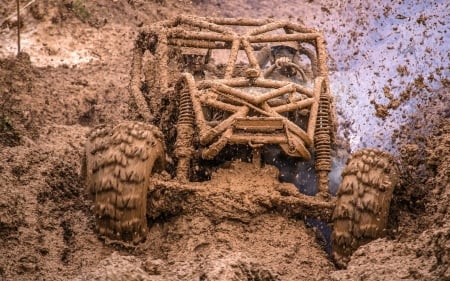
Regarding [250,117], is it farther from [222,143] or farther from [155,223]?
[155,223]

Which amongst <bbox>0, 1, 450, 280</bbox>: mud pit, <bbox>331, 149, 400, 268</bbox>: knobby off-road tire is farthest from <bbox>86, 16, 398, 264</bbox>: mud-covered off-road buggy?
<bbox>0, 1, 450, 280</bbox>: mud pit

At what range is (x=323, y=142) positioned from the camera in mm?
3846

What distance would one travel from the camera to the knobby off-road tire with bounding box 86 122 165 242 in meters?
3.24

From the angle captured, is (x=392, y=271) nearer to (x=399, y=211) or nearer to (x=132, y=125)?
(x=399, y=211)

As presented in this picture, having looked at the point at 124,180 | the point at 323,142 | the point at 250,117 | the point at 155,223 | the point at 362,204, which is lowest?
the point at 155,223

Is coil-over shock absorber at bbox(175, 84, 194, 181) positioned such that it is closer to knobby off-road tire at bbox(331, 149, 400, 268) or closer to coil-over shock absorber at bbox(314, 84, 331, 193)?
coil-over shock absorber at bbox(314, 84, 331, 193)

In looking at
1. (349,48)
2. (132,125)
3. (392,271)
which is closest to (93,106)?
(132,125)

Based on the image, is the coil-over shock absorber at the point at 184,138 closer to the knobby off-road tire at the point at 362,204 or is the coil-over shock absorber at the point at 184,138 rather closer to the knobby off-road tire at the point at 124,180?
the knobby off-road tire at the point at 124,180

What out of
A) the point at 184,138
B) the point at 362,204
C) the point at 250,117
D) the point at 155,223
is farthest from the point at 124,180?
the point at 362,204

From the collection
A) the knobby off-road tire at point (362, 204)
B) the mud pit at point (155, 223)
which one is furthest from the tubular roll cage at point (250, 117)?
the knobby off-road tire at point (362, 204)

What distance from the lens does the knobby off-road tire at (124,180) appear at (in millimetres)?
3242

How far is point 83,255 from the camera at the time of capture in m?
3.32

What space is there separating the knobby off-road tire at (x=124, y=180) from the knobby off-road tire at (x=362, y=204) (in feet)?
3.71

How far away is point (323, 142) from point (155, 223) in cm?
125
